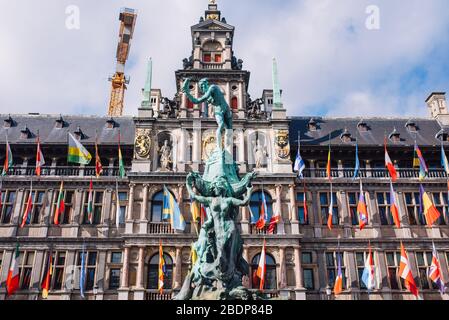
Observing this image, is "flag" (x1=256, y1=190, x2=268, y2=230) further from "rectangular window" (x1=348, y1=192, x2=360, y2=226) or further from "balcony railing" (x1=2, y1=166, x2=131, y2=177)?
"balcony railing" (x1=2, y1=166, x2=131, y2=177)

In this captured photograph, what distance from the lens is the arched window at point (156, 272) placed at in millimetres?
27641

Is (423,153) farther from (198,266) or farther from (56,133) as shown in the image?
(56,133)

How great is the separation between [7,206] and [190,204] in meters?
12.4

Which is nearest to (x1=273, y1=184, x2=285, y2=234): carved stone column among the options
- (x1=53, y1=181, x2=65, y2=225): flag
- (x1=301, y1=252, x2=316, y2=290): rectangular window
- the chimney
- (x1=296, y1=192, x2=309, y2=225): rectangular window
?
(x1=296, y1=192, x2=309, y2=225): rectangular window

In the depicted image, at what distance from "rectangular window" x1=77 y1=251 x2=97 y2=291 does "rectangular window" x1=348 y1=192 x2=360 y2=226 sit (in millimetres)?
17370

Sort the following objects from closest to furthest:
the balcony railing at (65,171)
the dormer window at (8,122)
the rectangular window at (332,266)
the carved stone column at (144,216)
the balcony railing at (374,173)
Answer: the carved stone column at (144,216), the rectangular window at (332,266), the balcony railing at (65,171), the balcony railing at (374,173), the dormer window at (8,122)

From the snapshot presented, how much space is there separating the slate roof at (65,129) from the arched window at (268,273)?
40.2 feet

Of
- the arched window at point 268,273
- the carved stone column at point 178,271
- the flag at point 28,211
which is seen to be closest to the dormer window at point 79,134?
the flag at point 28,211

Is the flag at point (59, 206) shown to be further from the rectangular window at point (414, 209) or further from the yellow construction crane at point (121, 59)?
the yellow construction crane at point (121, 59)

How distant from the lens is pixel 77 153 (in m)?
28.6

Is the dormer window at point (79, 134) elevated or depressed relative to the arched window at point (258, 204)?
elevated

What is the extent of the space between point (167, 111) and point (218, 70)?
5.03 metres

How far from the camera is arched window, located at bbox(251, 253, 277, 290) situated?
91.0ft
